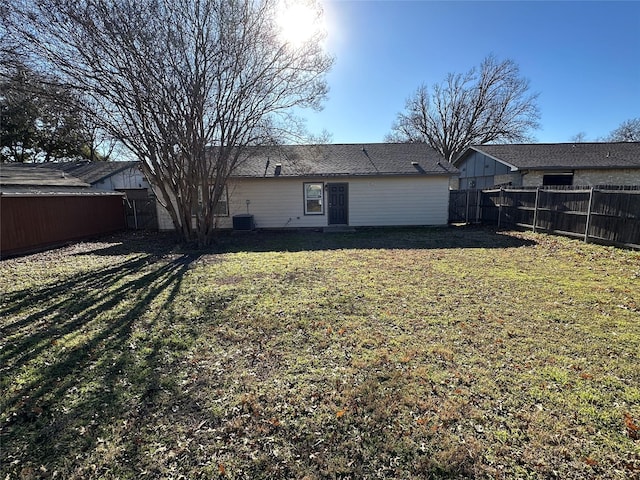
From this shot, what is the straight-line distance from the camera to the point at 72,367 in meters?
3.38

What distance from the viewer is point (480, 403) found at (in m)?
2.71

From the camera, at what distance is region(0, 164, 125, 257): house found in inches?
374

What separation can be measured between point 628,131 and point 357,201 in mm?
48279

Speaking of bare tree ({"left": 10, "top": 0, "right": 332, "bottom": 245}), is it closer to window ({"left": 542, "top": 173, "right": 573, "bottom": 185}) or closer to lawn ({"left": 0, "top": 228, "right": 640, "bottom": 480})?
lawn ({"left": 0, "top": 228, "right": 640, "bottom": 480})

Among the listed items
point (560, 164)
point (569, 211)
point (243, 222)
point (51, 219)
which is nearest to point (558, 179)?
point (560, 164)

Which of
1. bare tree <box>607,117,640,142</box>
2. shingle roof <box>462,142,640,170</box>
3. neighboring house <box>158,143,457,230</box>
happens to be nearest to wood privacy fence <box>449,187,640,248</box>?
neighboring house <box>158,143,457,230</box>

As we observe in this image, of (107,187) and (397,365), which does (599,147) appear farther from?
(107,187)

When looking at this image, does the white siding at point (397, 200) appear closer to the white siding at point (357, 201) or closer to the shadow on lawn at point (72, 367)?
the white siding at point (357, 201)

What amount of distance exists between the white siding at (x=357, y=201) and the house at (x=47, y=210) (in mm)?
2304

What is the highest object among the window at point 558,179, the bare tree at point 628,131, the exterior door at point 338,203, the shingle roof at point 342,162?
the bare tree at point 628,131

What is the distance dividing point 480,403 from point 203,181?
9882 millimetres

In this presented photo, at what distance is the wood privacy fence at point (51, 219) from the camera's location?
9445 mm

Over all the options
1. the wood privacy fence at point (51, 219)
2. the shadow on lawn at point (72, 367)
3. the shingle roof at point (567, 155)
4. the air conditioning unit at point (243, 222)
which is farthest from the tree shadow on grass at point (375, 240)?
the shingle roof at point (567, 155)

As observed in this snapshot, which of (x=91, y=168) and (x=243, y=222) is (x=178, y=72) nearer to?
(x=243, y=222)
